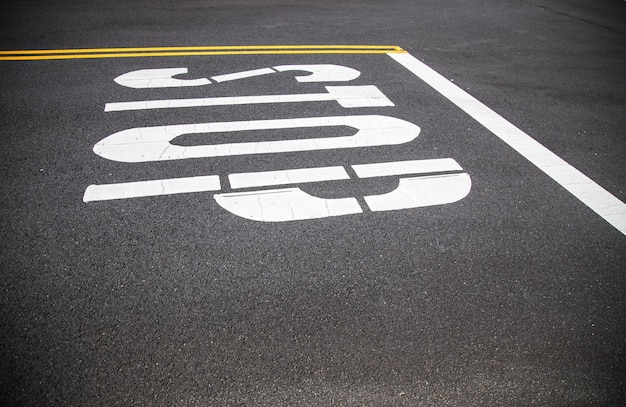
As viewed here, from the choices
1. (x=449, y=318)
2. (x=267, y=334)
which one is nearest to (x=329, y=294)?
(x=267, y=334)

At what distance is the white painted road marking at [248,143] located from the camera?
3926mm

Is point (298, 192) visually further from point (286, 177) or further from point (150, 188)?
point (150, 188)

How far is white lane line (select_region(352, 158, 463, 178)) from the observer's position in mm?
3842

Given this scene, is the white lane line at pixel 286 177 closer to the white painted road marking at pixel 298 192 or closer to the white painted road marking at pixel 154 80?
the white painted road marking at pixel 298 192

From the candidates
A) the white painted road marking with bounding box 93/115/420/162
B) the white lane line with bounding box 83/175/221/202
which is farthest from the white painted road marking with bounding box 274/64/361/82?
the white lane line with bounding box 83/175/221/202

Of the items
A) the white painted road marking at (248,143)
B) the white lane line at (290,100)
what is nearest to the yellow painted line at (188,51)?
the white lane line at (290,100)

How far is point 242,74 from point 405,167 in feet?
9.17

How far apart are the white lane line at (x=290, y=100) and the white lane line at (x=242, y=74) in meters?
0.62

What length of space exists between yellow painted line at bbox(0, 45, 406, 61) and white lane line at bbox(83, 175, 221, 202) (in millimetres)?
3318

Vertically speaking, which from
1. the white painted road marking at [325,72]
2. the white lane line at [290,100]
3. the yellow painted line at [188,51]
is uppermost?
the yellow painted line at [188,51]

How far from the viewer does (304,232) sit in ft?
10.4

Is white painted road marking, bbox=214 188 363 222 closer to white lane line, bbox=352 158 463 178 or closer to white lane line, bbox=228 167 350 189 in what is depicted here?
white lane line, bbox=228 167 350 189

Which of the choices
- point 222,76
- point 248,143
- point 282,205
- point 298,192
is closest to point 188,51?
point 222,76

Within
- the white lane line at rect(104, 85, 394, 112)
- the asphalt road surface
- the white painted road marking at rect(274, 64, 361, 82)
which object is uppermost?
the white painted road marking at rect(274, 64, 361, 82)
